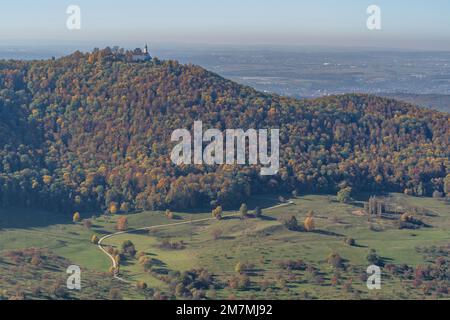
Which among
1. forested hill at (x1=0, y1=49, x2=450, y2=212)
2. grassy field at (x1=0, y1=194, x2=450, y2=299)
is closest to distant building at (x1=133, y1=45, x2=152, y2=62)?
forested hill at (x1=0, y1=49, x2=450, y2=212)

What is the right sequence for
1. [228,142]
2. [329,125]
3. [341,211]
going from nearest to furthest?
[341,211], [228,142], [329,125]

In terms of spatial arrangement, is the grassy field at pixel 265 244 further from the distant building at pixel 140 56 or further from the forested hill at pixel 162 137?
the distant building at pixel 140 56

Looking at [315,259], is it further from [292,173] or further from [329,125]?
[329,125]

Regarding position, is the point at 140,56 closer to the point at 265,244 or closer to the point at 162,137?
the point at 162,137

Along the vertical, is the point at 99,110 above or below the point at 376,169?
above

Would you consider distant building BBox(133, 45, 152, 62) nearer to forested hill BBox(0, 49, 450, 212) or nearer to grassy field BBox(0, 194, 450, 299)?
forested hill BBox(0, 49, 450, 212)
